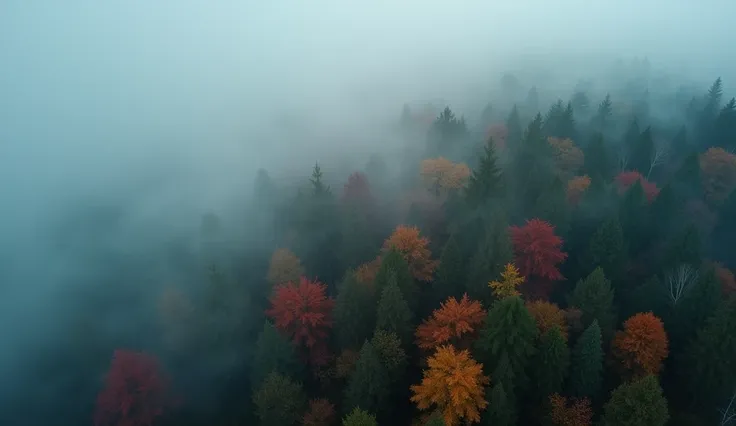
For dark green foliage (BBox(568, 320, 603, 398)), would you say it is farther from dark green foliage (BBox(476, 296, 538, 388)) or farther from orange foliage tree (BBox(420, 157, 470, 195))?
orange foliage tree (BBox(420, 157, 470, 195))

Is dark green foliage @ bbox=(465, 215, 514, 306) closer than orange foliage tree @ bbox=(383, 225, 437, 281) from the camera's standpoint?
Yes

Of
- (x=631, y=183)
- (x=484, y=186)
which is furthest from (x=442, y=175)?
(x=631, y=183)

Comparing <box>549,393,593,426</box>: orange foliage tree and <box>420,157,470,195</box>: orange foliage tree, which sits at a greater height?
<box>420,157,470,195</box>: orange foliage tree

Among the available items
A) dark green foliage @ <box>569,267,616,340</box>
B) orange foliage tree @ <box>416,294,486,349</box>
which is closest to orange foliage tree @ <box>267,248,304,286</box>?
orange foliage tree @ <box>416,294,486,349</box>

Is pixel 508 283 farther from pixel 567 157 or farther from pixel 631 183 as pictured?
pixel 567 157

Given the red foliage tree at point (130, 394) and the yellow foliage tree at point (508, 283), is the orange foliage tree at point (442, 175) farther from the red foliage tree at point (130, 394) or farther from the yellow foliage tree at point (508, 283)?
the red foliage tree at point (130, 394)

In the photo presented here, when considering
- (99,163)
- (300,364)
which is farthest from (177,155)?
(300,364)

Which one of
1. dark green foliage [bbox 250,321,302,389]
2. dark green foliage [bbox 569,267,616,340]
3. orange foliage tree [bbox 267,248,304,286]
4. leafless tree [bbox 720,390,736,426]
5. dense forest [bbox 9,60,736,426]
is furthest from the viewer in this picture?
orange foliage tree [bbox 267,248,304,286]
